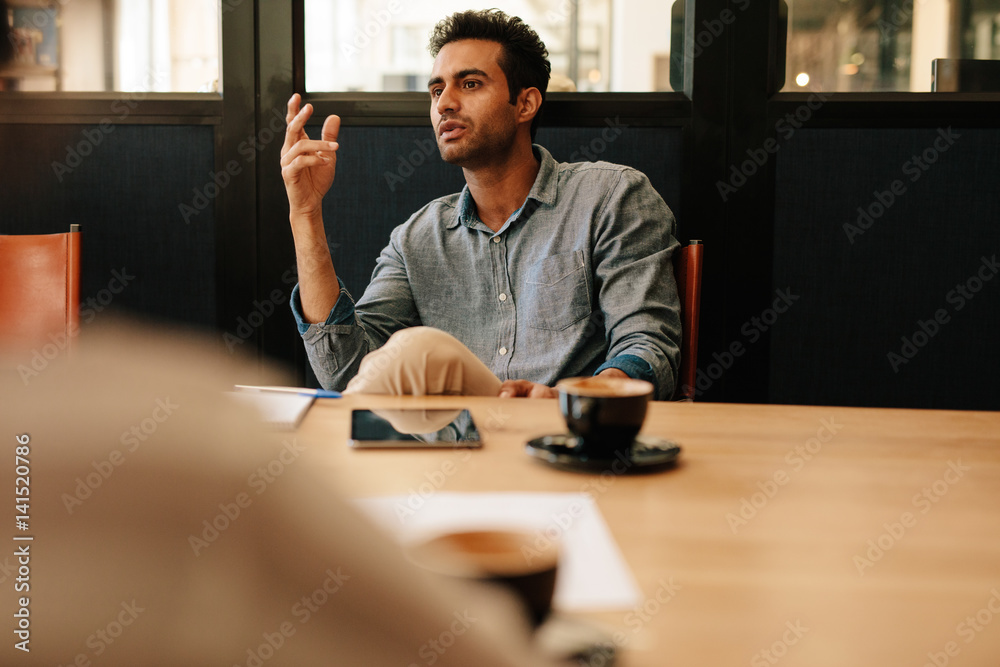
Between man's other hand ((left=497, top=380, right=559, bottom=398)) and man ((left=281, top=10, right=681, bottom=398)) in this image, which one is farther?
man ((left=281, top=10, right=681, bottom=398))

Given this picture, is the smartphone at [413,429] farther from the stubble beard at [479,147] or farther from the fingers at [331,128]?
the stubble beard at [479,147]

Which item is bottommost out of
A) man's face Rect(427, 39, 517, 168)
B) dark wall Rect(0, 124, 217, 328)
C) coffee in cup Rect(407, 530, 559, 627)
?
coffee in cup Rect(407, 530, 559, 627)

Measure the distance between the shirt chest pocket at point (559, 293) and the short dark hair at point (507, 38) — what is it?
0.49 m

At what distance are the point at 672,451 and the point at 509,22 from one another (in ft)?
5.12

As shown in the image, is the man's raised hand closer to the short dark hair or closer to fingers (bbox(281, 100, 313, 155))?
fingers (bbox(281, 100, 313, 155))

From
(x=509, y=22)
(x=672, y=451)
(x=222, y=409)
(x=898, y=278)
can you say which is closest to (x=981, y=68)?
(x=898, y=278)

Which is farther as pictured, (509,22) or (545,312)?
(509,22)

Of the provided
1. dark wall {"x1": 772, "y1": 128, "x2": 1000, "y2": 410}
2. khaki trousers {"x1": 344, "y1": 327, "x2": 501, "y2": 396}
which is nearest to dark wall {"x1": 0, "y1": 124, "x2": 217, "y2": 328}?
khaki trousers {"x1": 344, "y1": 327, "x2": 501, "y2": 396}

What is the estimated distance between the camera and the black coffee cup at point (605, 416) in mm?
747

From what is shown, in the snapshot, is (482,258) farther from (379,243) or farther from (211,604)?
(211,604)

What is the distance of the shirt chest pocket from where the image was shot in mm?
1800

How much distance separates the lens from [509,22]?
2.04 m

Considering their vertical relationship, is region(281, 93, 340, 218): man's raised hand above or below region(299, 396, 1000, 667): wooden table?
above

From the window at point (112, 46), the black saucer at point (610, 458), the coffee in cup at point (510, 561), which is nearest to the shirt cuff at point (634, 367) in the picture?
the black saucer at point (610, 458)
